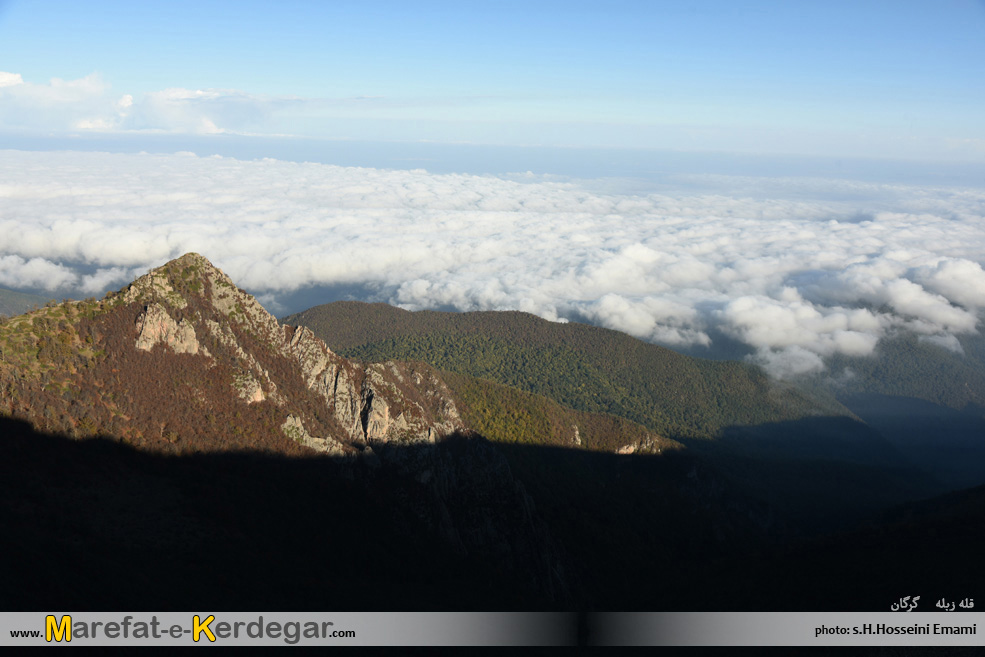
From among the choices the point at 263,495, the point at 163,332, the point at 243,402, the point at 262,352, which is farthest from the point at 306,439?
the point at 163,332

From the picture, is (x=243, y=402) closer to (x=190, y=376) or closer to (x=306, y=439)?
(x=190, y=376)

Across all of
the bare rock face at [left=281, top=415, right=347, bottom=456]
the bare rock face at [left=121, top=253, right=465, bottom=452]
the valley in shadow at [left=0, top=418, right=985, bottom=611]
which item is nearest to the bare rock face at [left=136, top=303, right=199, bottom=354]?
the bare rock face at [left=121, top=253, right=465, bottom=452]

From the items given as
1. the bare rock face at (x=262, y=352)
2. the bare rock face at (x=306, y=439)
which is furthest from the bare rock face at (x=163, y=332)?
the bare rock face at (x=306, y=439)

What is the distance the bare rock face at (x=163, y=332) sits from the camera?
6247 centimetres

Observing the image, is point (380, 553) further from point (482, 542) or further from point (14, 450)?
point (14, 450)

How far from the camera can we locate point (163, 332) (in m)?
64.1

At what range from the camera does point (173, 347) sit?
211ft

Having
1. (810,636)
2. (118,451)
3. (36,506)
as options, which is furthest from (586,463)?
(36,506)

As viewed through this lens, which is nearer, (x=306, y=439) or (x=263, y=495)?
(x=263, y=495)

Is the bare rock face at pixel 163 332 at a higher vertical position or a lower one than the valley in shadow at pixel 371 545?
higher

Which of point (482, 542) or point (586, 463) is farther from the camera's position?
point (586, 463)

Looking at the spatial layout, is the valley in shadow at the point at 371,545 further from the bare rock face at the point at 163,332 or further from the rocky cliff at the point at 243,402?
the bare rock face at the point at 163,332

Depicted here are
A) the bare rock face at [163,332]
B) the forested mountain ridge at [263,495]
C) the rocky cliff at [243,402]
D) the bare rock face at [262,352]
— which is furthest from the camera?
the bare rock face at [262,352]
